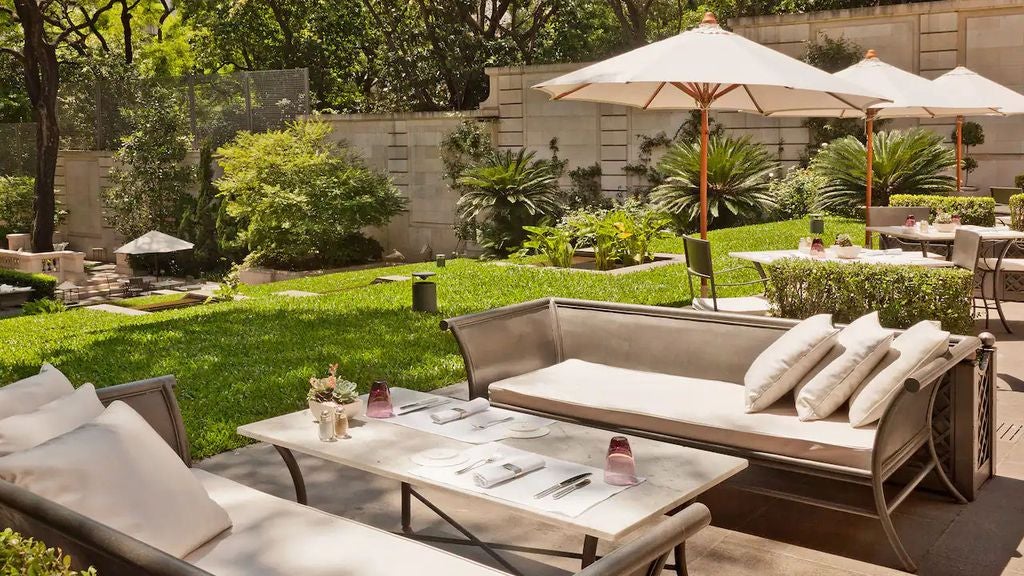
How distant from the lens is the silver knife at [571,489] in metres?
3.54

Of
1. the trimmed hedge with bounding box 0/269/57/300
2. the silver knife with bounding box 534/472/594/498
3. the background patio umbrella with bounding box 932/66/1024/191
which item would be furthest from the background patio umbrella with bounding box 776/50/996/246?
the trimmed hedge with bounding box 0/269/57/300

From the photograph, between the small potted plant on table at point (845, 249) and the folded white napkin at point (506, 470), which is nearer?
the folded white napkin at point (506, 470)

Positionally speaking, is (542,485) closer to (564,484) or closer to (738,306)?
(564,484)

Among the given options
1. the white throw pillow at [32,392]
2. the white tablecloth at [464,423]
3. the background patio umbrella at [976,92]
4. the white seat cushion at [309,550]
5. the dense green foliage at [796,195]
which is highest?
the background patio umbrella at [976,92]

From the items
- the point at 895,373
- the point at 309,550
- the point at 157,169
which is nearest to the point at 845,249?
the point at 895,373

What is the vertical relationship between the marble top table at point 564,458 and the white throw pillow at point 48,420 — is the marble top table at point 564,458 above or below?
below

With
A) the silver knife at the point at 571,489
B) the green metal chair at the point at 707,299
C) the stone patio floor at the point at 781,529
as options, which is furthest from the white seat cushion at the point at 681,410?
the green metal chair at the point at 707,299

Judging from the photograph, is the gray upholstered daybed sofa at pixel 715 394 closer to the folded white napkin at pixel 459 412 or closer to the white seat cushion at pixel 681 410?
the white seat cushion at pixel 681 410

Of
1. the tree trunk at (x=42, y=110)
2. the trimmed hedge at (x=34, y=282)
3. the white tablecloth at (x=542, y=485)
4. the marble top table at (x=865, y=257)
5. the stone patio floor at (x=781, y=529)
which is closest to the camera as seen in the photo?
the white tablecloth at (x=542, y=485)

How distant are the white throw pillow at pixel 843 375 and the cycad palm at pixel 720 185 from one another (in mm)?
13711

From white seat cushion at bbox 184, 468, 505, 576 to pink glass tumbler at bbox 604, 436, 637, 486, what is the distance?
0.73m

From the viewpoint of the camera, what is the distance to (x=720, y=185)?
1884 cm

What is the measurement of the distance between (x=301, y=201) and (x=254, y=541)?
21.1 meters

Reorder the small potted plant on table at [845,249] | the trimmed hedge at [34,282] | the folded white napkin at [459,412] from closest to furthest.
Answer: the folded white napkin at [459,412] < the small potted plant on table at [845,249] < the trimmed hedge at [34,282]
